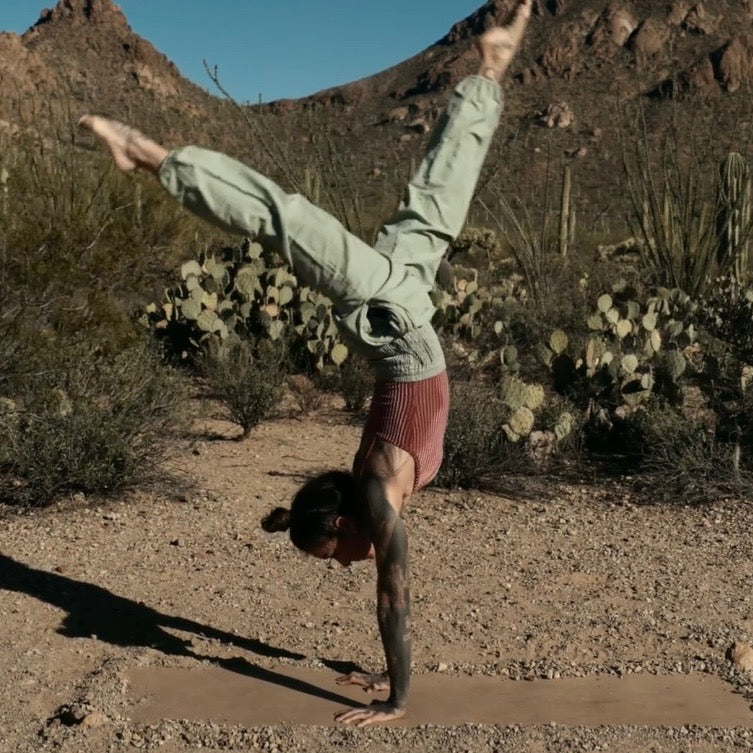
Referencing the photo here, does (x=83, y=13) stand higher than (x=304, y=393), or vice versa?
(x=83, y=13)

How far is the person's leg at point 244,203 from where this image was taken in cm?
318

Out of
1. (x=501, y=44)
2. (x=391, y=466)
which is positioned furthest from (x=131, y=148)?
(x=391, y=466)

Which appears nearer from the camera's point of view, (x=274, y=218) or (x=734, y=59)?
(x=274, y=218)

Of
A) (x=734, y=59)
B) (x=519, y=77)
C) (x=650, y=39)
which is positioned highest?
(x=650, y=39)

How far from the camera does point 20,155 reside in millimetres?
13789

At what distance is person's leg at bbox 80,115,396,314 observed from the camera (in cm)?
318

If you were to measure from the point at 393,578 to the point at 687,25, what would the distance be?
5298 cm

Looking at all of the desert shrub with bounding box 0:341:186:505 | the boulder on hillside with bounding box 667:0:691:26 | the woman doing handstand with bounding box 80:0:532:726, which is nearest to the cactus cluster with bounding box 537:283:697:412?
the desert shrub with bounding box 0:341:186:505

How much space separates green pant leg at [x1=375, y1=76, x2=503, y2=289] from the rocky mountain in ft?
105

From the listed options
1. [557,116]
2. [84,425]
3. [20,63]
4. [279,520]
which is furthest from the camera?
[20,63]

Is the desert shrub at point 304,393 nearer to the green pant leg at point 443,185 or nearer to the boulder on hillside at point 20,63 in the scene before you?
the green pant leg at point 443,185

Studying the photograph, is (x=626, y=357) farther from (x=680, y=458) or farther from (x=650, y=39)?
(x=650, y=39)

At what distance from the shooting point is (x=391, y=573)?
402 centimetres

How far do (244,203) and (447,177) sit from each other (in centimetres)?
74
